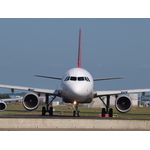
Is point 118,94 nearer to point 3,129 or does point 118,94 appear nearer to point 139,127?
point 139,127

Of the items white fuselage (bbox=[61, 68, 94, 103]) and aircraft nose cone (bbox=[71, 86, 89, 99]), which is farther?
white fuselage (bbox=[61, 68, 94, 103])

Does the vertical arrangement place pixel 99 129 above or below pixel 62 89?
below

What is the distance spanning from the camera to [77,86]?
37344 millimetres

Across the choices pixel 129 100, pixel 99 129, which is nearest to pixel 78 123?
pixel 99 129

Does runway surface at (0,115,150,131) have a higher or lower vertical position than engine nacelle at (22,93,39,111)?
lower

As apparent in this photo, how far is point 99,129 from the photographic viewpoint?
1101 inches

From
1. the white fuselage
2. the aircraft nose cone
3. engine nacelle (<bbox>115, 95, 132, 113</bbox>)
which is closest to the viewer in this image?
the aircraft nose cone

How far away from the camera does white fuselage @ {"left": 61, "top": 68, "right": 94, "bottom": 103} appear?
37.4 m

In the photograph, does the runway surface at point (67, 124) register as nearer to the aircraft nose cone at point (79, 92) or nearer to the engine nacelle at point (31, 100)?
the aircraft nose cone at point (79, 92)

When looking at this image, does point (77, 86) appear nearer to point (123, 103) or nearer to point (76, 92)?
point (76, 92)

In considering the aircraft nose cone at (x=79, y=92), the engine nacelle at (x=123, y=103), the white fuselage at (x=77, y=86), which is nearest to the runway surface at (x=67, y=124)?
the aircraft nose cone at (x=79, y=92)

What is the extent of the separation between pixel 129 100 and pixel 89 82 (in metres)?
4.43

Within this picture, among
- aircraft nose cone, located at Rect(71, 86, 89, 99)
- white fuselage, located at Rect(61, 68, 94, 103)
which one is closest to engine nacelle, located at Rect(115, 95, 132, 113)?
white fuselage, located at Rect(61, 68, 94, 103)

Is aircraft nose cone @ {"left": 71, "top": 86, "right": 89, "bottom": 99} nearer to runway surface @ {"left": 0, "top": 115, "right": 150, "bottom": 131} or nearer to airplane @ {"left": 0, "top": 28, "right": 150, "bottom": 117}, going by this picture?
airplane @ {"left": 0, "top": 28, "right": 150, "bottom": 117}
